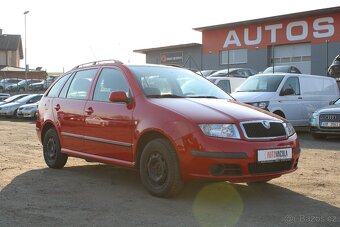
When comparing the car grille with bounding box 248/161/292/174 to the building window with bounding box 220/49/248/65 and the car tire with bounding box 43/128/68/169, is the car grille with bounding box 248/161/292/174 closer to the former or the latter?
the car tire with bounding box 43/128/68/169

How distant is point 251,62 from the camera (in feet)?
125

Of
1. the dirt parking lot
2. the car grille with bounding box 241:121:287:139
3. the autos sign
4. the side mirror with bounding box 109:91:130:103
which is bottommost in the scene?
the dirt parking lot

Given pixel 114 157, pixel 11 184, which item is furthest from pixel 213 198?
pixel 11 184

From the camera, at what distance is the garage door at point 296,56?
34844 millimetres

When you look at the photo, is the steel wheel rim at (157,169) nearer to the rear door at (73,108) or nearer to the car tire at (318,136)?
the rear door at (73,108)

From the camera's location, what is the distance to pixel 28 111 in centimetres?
2422

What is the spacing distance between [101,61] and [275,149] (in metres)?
3.05

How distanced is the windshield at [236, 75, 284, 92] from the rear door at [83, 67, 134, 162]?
7.47 m

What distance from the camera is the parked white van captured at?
43.3ft

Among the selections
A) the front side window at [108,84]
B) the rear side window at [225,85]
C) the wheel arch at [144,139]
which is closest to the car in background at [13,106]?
the rear side window at [225,85]

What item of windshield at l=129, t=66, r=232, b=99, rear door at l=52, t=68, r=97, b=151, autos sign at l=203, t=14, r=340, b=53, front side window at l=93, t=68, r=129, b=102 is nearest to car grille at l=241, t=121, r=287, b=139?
windshield at l=129, t=66, r=232, b=99

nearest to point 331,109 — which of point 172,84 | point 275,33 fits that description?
point 172,84

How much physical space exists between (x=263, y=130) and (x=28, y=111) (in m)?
20.4

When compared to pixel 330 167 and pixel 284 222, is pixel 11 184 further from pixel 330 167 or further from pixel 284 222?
pixel 330 167
